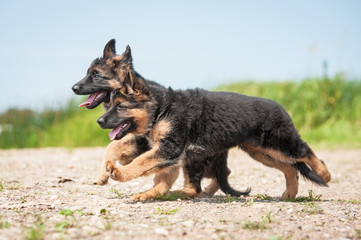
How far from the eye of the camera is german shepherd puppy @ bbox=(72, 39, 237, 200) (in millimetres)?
5980

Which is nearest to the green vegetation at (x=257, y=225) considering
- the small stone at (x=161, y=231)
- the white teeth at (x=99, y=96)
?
the small stone at (x=161, y=231)

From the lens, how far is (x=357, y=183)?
8.63 meters

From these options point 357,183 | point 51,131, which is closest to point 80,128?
point 51,131

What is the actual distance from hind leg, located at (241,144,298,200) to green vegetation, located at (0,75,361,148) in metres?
9.19

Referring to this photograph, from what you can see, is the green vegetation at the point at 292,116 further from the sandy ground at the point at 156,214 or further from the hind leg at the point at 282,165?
the hind leg at the point at 282,165

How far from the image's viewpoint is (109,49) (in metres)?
7.34

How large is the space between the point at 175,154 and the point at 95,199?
45.2 inches

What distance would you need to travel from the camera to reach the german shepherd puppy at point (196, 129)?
5.66m

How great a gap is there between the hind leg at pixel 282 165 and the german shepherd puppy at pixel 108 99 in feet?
2.16

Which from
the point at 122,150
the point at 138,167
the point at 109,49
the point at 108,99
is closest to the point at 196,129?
the point at 138,167

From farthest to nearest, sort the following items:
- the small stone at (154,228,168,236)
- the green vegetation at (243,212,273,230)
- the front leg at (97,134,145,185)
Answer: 1. the front leg at (97,134,145,185)
2. the green vegetation at (243,212,273,230)
3. the small stone at (154,228,168,236)

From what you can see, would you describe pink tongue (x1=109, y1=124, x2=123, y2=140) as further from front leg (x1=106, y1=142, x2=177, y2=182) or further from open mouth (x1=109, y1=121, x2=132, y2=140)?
front leg (x1=106, y1=142, x2=177, y2=182)

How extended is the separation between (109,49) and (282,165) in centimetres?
336

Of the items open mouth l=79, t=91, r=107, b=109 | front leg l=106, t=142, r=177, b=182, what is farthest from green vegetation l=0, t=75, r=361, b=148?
front leg l=106, t=142, r=177, b=182
